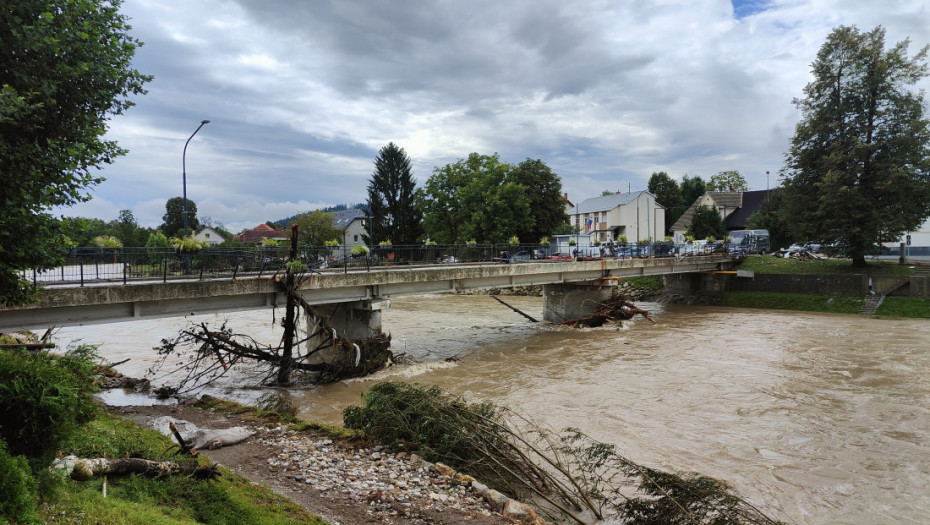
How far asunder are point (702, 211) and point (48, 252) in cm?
6702

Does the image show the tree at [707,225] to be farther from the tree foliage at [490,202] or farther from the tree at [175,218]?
the tree at [175,218]

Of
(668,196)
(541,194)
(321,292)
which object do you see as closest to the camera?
(321,292)

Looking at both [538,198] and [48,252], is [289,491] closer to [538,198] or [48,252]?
[48,252]

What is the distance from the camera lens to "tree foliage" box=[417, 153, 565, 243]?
Result: 47.6m

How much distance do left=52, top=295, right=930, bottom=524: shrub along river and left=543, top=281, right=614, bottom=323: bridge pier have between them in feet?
6.30

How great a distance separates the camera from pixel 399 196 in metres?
59.1

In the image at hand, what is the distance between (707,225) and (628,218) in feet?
41.8

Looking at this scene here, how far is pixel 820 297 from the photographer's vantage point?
3403cm

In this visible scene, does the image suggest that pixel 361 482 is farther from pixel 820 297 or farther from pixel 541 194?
pixel 541 194

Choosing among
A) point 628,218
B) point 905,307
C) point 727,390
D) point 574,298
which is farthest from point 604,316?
point 628,218

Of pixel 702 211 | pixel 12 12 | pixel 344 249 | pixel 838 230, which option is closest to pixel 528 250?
pixel 344 249

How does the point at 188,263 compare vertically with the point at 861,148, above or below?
below

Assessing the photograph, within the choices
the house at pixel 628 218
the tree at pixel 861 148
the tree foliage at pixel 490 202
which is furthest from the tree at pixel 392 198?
the tree at pixel 861 148

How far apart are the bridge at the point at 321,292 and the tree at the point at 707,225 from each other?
119ft
